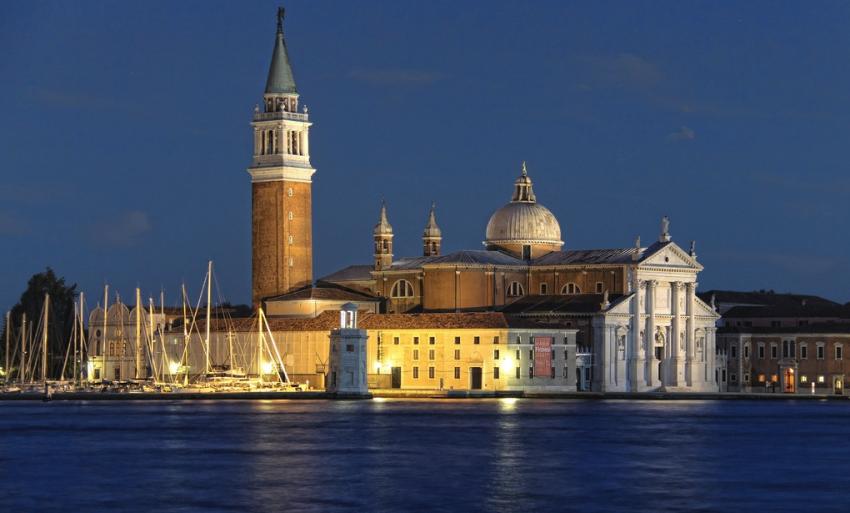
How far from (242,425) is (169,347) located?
34031 millimetres

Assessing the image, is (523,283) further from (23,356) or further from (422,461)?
(422,461)

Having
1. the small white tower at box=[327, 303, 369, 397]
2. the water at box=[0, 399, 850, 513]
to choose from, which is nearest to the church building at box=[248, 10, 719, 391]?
the small white tower at box=[327, 303, 369, 397]

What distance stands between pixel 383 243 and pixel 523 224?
25.0ft

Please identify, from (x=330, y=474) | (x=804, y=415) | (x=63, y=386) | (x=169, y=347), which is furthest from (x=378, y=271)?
(x=330, y=474)

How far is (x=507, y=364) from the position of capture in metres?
89.1

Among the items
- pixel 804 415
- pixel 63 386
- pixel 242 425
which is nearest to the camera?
pixel 242 425

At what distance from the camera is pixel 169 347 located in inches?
3866

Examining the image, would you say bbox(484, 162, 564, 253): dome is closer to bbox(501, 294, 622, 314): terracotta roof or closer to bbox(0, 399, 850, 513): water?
bbox(501, 294, 622, 314): terracotta roof

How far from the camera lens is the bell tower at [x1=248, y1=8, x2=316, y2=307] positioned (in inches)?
3792

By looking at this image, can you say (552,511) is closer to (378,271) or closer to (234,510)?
(234,510)

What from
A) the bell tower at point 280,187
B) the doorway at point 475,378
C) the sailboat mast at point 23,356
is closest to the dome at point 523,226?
the bell tower at point 280,187

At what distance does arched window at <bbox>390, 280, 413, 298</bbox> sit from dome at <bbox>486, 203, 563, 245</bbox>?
15.1 ft

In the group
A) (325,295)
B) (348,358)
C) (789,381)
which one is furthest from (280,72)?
(789,381)

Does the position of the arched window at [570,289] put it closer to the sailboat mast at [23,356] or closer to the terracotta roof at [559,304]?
the terracotta roof at [559,304]
